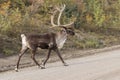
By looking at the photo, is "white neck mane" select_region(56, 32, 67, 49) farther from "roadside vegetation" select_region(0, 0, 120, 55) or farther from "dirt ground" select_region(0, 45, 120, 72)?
"roadside vegetation" select_region(0, 0, 120, 55)

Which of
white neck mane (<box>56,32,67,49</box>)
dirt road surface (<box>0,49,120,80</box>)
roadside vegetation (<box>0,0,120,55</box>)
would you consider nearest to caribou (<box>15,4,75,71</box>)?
white neck mane (<box>56,32,67,49</box>)

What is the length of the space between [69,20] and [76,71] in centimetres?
1048

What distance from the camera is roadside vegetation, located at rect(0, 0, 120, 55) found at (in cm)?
2026

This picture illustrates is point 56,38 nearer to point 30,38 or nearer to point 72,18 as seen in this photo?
point 30,38

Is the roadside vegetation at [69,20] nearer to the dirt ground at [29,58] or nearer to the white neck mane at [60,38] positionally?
the dirt ground at [29,58]

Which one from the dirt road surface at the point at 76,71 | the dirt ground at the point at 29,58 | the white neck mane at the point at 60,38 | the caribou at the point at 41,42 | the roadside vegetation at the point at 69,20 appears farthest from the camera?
the roadside vegetation at the point at 69,20

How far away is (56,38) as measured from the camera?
649 inches

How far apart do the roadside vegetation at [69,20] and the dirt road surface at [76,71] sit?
116 inches

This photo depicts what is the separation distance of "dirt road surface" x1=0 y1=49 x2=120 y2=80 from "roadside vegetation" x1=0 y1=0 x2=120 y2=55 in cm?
295

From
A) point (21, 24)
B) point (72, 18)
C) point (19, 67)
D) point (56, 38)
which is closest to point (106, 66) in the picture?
point (56, 38)

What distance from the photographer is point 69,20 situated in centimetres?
2520

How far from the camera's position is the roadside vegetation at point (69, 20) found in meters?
20.3

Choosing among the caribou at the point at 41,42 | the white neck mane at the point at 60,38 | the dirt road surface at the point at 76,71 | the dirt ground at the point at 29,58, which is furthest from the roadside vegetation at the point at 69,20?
the dirt road surface at the point at 76,71

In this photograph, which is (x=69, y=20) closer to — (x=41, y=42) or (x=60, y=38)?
(x=60, y=38)
